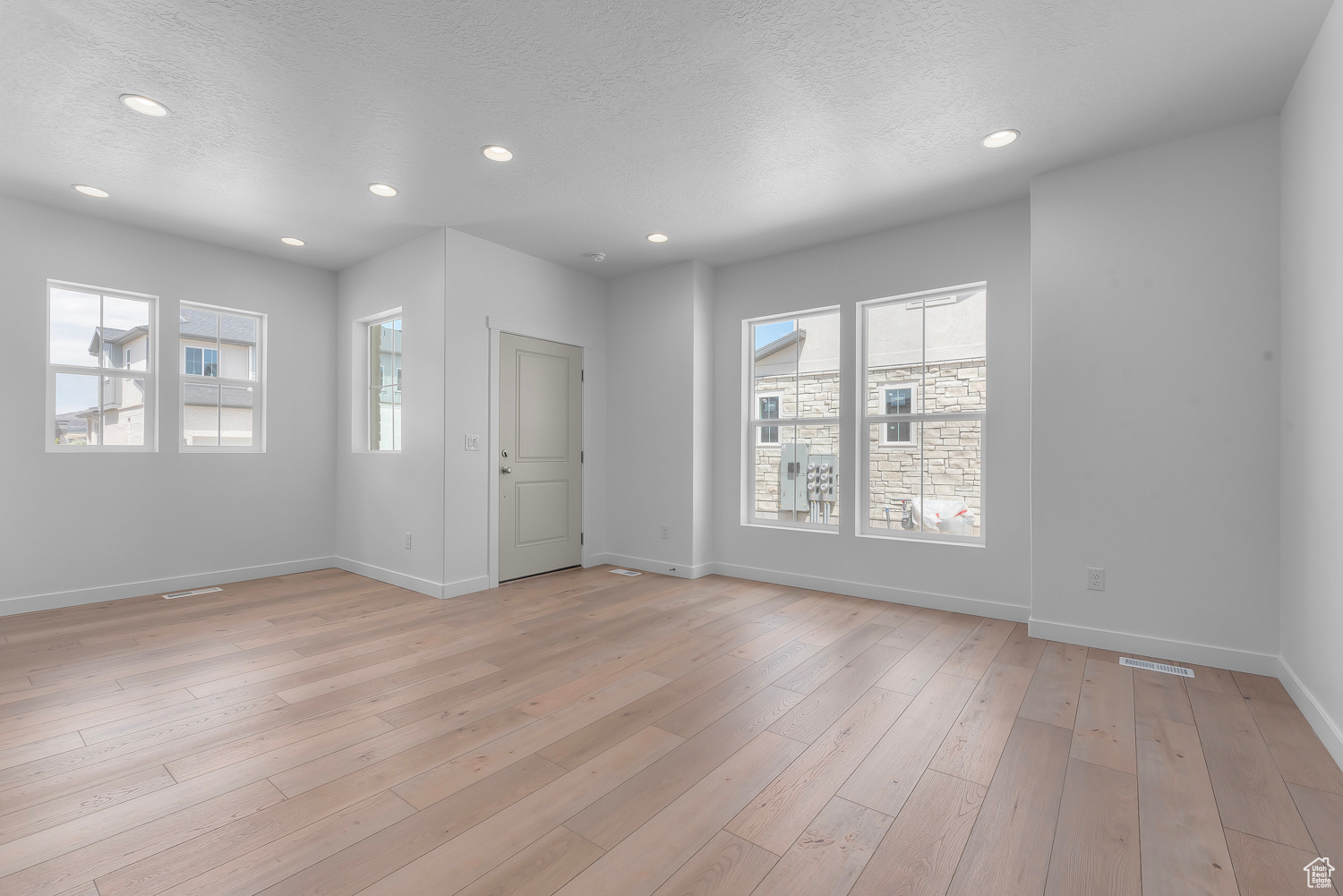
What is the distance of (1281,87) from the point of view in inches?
105

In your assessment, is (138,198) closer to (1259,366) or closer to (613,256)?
(613,256)

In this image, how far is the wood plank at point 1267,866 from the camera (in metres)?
1.50

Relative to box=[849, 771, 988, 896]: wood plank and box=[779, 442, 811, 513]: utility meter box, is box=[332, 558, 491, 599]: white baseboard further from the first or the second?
box=[849, 771, 988, 896]: wood plank

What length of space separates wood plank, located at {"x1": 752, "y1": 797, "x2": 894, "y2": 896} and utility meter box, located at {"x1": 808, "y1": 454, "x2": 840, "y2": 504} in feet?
9.92

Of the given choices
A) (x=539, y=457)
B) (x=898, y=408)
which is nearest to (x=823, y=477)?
(x=898, y=408)

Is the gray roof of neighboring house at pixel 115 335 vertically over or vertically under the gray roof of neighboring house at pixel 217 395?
over

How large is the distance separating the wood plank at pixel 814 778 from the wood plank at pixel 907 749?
0.13 ft

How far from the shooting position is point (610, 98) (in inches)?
109

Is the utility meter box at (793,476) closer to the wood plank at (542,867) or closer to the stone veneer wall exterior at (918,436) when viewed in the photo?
the stone veneer wall exterior at (918,436)

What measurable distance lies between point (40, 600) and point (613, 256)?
4762 millimetres

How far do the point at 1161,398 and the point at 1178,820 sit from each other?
221 cm

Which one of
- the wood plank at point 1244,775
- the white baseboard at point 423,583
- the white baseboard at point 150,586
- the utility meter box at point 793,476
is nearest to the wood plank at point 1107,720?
the wood plank at point 1244,775

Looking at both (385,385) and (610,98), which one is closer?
(610,98)

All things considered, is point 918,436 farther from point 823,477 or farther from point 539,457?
point 539,457
